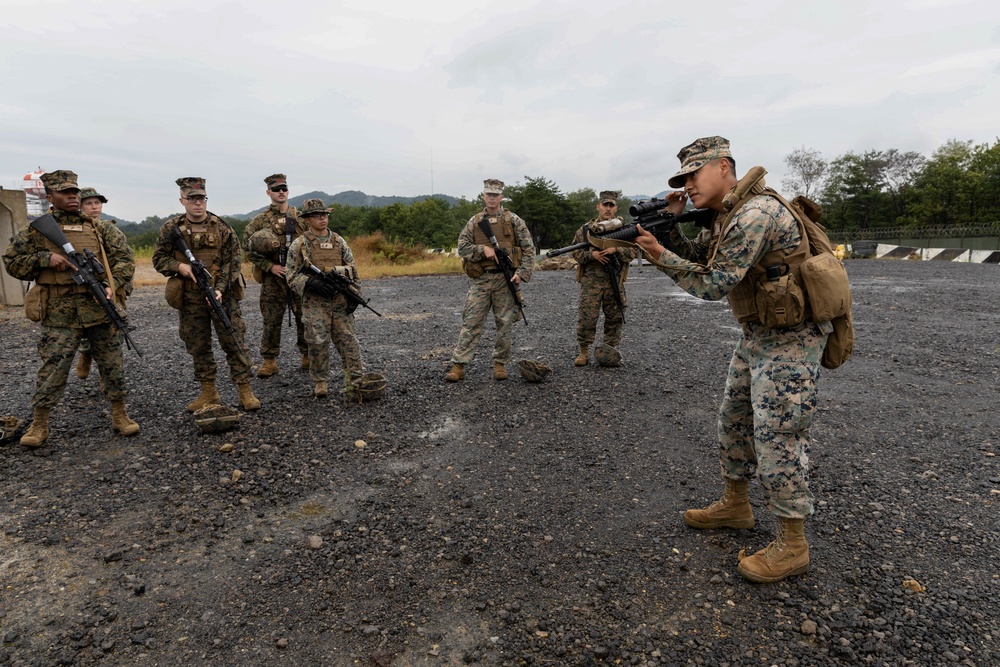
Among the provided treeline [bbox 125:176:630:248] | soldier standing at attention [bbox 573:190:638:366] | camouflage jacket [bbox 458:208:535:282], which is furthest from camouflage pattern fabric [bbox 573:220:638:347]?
treeline [bbox 125:176:630:248]

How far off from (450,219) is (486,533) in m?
42.3

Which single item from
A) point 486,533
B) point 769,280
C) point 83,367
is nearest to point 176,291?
point 83,367

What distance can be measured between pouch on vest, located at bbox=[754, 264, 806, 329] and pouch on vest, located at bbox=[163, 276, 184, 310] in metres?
4.75

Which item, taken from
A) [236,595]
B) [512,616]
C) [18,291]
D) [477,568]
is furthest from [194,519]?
[18,291]

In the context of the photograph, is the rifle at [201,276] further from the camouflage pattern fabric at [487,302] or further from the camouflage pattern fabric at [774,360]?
the camouflage pattern fabric at [774,360]

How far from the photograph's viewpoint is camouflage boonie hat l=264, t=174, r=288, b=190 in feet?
22.1

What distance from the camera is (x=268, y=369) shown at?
21.1 ft

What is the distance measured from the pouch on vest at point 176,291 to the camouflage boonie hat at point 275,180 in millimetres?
2168

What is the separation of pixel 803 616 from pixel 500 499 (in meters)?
1.74

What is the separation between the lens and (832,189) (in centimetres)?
5322

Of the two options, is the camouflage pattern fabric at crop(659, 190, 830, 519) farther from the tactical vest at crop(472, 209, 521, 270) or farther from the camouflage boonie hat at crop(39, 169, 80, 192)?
the camouflage boonie hat at crop(39, 169, 80, 192)

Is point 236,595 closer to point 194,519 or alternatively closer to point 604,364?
point 194,519

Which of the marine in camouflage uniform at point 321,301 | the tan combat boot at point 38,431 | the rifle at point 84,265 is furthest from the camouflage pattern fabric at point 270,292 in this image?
the tan combat boot at point 38,431

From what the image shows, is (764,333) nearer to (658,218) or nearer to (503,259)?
(658,218)
